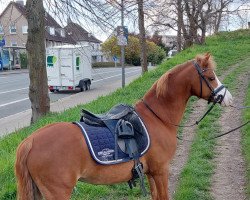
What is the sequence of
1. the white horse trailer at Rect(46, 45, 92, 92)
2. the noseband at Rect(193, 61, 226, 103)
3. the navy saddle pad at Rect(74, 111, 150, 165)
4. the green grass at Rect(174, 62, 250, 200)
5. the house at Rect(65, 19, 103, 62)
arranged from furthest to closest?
the white horse trailer at Rect(46, 45, 92, 92), the house at Rect(65, 19, 103, 62), the green grass at Rect(174, 62, 250, 200), the noseband at Rect(193, 61, 226, 103), the navy saddle pad at Rect(74, 111, 150, 165)

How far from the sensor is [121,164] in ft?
12.9

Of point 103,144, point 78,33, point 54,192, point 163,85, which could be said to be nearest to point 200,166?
point 163,85

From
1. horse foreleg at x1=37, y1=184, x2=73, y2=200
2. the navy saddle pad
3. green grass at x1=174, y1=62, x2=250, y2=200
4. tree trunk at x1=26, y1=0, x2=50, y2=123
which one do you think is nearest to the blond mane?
the navy saddle pad

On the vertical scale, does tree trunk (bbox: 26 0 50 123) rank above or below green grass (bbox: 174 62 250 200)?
above

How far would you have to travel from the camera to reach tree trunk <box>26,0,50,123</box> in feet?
38.6

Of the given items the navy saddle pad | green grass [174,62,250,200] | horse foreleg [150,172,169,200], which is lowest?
green grass [174,62,250,200]

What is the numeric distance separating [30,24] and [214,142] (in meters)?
7.28

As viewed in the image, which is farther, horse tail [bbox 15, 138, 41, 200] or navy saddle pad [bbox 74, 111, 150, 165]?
navy saddle pad [bbox 74, 111, 150, 165]

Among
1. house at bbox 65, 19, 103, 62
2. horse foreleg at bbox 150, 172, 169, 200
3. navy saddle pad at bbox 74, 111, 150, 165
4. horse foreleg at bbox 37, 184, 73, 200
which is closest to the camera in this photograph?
horse foreleg at bbox 37, 184, 73, 200

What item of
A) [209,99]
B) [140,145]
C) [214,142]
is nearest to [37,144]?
[140,145]

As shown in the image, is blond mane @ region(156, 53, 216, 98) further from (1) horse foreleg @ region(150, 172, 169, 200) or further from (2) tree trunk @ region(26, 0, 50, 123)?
(2) tree trunk @ region(26, 0, 50, 123)

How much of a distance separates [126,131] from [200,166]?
2927 mm

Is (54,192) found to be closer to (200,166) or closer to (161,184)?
(161,184)

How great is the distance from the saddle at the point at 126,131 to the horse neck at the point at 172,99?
0.34 m
